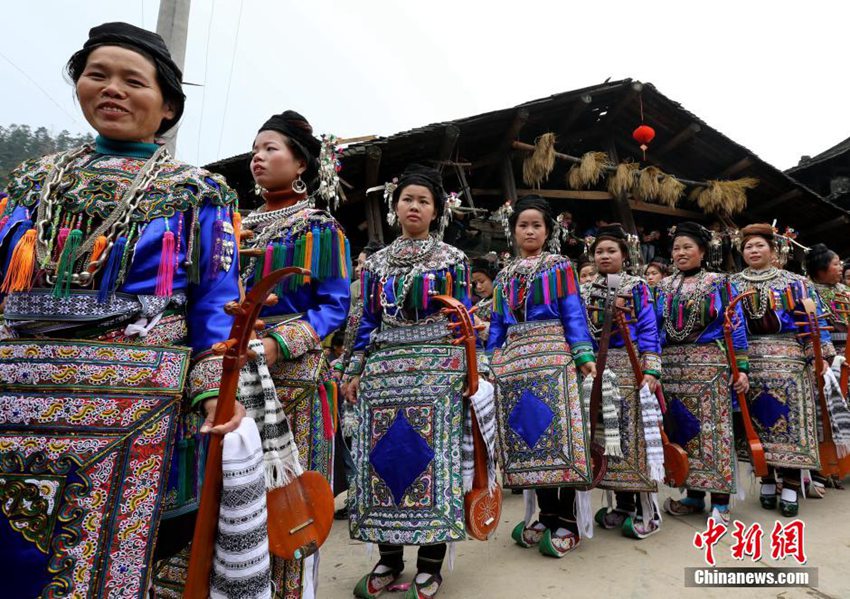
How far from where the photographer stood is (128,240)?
54.4 inches

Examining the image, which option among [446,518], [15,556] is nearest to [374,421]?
[446,518]

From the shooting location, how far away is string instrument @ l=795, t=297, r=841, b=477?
4.36m

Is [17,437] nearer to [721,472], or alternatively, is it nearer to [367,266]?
[367,266]

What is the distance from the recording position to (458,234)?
7215 millimetres

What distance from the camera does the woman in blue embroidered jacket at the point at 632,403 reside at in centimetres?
356

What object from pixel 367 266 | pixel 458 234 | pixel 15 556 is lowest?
pixel 15 556

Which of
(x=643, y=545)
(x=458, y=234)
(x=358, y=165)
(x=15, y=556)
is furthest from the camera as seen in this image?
(x=458, y=234)

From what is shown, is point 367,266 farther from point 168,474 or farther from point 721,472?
point 721,472

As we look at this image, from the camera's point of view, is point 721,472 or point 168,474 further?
point 721,472

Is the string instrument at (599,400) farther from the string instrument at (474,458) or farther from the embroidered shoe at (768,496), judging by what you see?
the embroidered shoe at (768,496)

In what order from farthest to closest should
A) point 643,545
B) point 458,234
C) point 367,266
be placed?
point 458,234 → point 643,545 → point 367,266

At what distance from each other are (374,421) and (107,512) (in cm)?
163

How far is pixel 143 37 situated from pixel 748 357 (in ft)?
15.4

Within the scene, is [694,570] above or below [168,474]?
below
